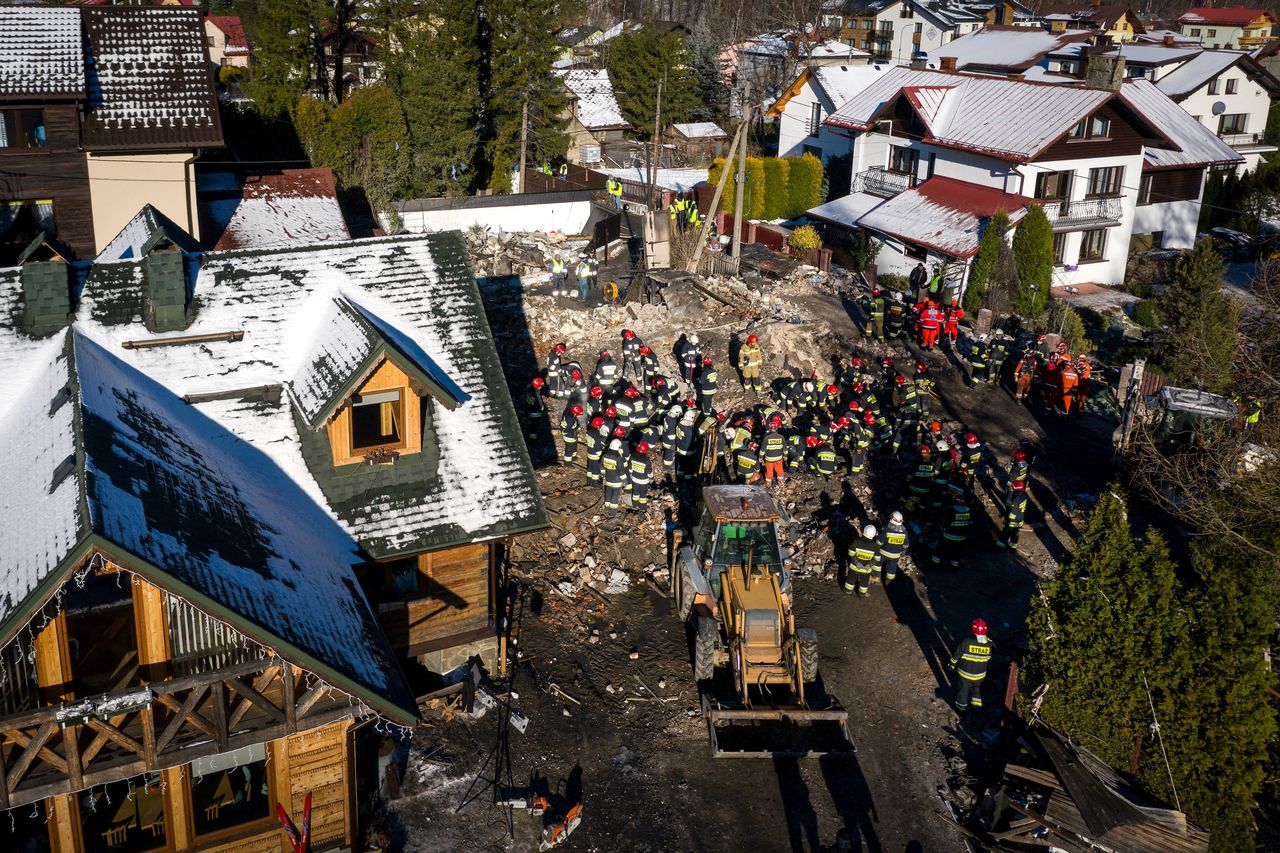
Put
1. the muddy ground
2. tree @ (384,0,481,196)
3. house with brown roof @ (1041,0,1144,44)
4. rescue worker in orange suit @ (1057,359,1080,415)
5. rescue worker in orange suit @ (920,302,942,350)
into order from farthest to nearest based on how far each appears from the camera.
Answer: house with brown roof @ (1041,0,1144,44) < tree @ (384,0,481,196) < rescue worker in orange suit @ (920,302,942,350) < rescue worker in orange suit @ (1057,359,1080,415) < the muddy ground

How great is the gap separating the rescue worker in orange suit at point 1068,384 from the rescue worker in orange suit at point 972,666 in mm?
11664

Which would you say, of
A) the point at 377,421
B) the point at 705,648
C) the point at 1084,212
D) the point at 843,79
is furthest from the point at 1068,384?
the point at 843,79

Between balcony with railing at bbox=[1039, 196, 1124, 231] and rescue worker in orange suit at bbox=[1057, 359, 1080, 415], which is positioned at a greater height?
balcony with railing at bbox=[1039, 196, 1124, 231]

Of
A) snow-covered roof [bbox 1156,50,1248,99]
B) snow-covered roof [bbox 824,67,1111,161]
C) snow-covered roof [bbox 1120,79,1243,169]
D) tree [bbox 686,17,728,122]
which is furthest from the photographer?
tree [bbox 686,17,728,122]

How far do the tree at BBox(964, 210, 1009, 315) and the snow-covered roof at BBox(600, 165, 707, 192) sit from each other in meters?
17.8

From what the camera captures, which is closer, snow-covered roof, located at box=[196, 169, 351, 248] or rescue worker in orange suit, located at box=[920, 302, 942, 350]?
snow-covered roof, located at box=[196, 169, 351, 248]

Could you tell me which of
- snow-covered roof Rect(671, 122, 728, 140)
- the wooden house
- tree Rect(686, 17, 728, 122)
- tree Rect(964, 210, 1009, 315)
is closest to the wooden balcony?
the wooden house

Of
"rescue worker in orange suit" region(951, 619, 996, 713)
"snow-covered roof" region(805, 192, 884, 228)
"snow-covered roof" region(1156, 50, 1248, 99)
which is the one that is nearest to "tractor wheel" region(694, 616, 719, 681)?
"rescue worker in orange suit" region(951, 619, 996, 713)

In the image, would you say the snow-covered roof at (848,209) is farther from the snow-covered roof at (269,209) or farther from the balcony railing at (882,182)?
the snow-covered roof at (269,209)

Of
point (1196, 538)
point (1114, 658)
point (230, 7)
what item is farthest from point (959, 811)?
point (230, 7)

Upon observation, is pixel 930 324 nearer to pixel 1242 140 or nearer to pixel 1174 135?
pixel 1174 135

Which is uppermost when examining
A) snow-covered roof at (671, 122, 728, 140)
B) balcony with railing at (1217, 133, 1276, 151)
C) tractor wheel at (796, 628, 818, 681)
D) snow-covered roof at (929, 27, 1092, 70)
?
snow-covered roof at (929, 27, 1092, 70)

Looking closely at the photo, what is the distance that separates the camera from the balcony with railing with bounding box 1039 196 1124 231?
1379 inches

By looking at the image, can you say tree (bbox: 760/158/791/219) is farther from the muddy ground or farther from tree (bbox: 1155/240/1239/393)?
the muddy ground
